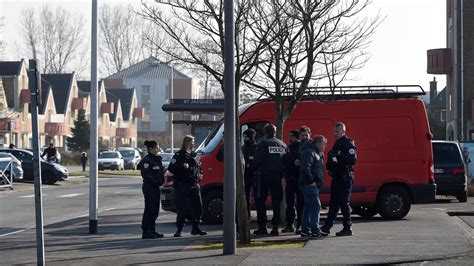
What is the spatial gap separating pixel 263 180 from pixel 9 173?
23.2 m

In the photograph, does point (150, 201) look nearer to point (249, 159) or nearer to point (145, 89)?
point (249, 159)

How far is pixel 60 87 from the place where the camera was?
86.7 metres

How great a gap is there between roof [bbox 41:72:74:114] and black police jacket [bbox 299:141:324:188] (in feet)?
238

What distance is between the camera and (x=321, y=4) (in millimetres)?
18625

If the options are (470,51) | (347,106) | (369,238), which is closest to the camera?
(369,238)

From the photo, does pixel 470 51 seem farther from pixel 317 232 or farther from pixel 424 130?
pixel 317 232

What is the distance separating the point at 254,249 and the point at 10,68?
60.7m

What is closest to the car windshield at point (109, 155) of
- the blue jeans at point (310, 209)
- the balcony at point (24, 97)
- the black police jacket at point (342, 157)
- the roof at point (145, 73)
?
the balcony at point (24, 97)

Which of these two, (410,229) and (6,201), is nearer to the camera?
(410,229)

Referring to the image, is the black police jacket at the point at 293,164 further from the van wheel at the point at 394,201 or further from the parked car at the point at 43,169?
the parked car at the point at 43,169

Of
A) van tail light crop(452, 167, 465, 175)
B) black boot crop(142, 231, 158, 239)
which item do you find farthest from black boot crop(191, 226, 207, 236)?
van tail light crop(452, 167, 465, 175)

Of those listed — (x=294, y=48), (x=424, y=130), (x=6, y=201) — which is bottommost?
(x=6, y=201)

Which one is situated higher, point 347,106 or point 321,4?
point 321,4

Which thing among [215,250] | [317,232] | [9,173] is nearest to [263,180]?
[317,232]
